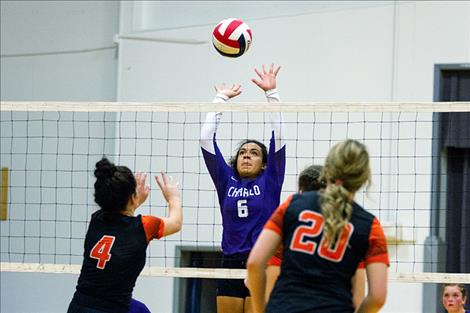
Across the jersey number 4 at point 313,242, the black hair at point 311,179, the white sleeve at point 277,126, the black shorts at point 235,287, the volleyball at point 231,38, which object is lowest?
the black shorts at point 235,287

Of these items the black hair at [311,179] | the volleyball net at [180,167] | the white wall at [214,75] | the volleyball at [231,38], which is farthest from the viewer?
the white wall at [214,75]

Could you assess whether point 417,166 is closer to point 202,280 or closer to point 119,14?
point 202,280

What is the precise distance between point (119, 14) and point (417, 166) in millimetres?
3944

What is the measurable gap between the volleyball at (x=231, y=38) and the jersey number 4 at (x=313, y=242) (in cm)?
360

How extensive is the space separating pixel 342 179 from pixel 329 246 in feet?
0.92

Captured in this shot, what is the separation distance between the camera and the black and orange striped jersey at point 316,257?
438 centimetres

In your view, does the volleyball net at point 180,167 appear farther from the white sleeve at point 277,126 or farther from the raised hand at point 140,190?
the raised hand at point 140,190

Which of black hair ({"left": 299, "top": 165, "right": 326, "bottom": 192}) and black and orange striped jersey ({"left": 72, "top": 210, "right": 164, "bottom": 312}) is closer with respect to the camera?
black hair ({"left": 299, "top": 165, "right": 326, "bottom": 192})

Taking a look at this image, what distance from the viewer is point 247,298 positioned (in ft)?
23.2

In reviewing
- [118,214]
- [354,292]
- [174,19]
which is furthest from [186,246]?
[354,292]

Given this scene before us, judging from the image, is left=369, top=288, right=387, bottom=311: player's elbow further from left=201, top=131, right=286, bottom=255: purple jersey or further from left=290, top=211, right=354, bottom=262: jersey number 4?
left=201, top=131, right=286, bottom=255: purple jersey

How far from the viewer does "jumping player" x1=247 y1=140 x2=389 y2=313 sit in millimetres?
4391

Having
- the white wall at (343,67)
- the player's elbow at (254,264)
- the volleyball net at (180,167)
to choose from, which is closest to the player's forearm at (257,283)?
the player's elbow at (254,264)

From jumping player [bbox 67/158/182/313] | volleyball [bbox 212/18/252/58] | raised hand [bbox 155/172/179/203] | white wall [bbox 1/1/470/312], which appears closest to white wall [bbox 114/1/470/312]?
white wall [bbox 1/1/470/312]
